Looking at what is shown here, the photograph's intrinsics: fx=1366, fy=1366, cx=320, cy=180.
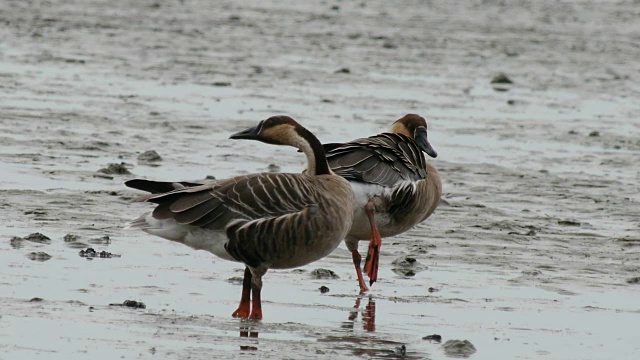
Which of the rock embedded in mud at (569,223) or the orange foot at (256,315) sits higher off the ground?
the rock embedded in mud at (569,223)

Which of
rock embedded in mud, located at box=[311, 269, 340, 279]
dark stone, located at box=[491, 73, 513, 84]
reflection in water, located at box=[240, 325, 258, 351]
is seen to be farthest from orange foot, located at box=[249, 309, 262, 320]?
dark stone, located at box=[491, 73, 513, 84]

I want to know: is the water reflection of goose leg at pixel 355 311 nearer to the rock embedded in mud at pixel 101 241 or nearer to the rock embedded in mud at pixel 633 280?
the rock embedded in mud at pixel 101 241

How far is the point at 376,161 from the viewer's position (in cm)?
1068

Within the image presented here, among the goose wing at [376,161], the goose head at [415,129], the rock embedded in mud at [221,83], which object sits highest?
the rock embedded in mud at [221,83]

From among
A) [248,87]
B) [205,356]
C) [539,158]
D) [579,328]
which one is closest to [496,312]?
[579,328]

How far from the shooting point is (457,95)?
20.6 meters

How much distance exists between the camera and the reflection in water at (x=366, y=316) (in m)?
8.43

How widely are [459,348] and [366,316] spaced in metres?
1.15

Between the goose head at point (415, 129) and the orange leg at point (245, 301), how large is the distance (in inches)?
127

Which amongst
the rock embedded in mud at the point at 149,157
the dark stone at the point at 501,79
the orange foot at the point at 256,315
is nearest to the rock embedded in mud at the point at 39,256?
the orange foot at the point at 256,315

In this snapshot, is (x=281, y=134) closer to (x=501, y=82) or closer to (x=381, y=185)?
(x=381, y=185)

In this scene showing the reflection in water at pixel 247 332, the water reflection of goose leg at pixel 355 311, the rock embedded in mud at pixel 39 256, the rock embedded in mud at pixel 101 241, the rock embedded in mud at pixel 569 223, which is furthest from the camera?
the rock embedded in mud at pixel 569 223

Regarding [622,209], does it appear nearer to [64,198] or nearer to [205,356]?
[64,198]

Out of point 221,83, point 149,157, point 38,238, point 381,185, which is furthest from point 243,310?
point 221,83
